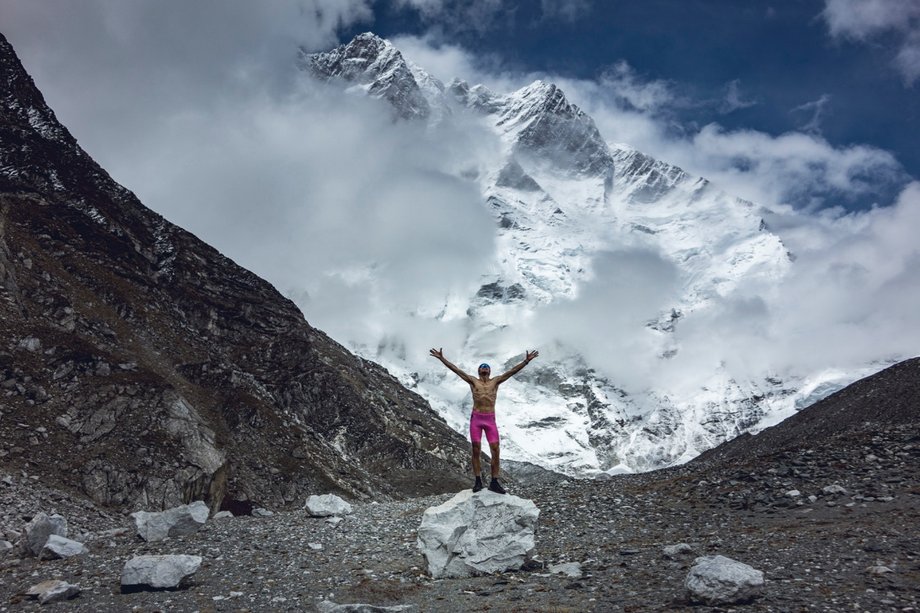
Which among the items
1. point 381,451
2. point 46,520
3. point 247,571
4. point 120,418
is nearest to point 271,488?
point 120,418

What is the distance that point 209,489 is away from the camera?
2076 inches

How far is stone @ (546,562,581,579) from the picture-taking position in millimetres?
15680

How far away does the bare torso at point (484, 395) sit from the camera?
731 inches

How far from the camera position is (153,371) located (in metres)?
61.0

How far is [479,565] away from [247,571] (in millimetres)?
6115

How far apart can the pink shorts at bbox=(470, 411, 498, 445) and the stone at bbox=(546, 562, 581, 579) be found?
347 cm

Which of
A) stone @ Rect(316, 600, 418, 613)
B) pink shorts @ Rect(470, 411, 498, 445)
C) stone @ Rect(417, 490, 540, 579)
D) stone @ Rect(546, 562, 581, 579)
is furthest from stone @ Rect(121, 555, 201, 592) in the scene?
stone @ Rect(546, 562, 581, 579)

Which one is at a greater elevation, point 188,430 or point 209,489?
point 188,430

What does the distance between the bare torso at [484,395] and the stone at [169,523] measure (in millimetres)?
10786

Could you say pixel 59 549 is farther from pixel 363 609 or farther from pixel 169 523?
pixel 363 609

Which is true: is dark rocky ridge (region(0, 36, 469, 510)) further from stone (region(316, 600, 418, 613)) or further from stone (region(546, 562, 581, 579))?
stone (region(546, 562, 581, 579))

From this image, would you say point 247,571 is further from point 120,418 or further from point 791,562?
point 120,418

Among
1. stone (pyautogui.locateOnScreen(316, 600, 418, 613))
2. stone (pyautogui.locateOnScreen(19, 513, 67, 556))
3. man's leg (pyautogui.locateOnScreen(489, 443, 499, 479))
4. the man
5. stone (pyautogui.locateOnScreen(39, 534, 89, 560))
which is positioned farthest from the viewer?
stone (pyautogui.locateOnScreen(19, 513, 67, 556))

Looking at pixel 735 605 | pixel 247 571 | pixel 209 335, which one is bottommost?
pixel 735 605
